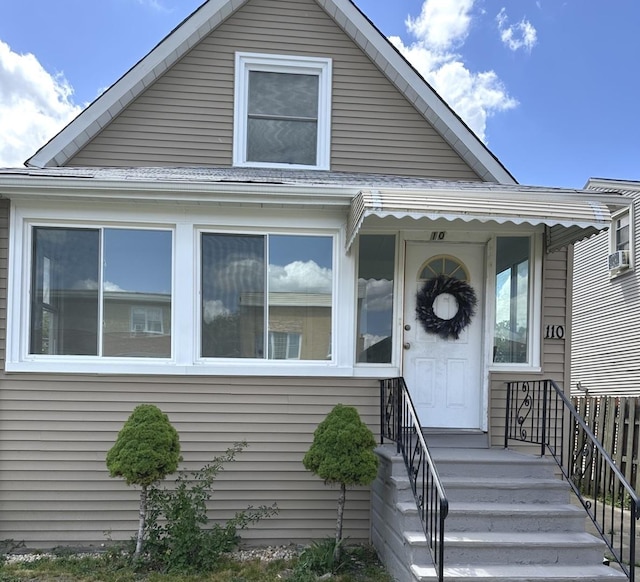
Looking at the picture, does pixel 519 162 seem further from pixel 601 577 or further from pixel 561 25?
pixel 601 577

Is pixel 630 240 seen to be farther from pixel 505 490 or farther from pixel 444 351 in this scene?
pixel 505 490

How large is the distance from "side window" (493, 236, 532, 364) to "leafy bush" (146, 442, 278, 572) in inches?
127

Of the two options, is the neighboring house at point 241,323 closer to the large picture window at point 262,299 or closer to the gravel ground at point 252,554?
the large picture window at point 262,299

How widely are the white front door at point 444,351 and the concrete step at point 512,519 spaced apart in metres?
1.28

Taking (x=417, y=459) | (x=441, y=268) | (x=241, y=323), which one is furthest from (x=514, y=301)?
(x=241, y=323)

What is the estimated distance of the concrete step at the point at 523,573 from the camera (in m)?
3.59

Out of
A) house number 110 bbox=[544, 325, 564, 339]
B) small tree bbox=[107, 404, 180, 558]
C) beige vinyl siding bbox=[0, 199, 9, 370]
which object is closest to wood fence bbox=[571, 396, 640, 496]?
house number 110 bbox=[544, 325, 564, 339]

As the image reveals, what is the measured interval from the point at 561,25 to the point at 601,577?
54.0 ft

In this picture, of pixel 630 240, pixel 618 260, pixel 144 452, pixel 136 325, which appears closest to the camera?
pixel 144 452

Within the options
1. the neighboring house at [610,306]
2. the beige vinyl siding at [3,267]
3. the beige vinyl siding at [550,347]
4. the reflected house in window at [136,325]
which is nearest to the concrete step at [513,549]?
the beige vinyl siding at [550,347]

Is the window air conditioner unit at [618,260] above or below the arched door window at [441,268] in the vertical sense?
above

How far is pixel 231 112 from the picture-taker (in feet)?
20.6

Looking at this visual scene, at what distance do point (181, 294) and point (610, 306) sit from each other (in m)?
9.52

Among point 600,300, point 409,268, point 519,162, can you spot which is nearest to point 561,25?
point 519,162
